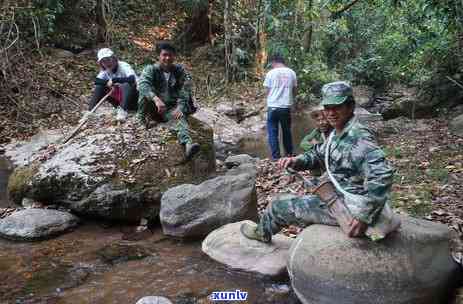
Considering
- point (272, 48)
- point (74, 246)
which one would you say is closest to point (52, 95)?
point (272, 48)

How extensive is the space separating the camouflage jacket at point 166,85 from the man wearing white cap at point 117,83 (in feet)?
2.49

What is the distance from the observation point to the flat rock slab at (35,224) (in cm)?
581

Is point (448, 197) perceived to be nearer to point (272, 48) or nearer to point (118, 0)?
point (272, 48)

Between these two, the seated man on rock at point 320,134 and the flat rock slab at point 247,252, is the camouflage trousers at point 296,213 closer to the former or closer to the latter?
the flat rock slab at point 247,252

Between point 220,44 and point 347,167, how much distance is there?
15253 mm

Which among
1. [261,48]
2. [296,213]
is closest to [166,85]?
[296,213]

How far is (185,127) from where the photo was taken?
23.0 feet

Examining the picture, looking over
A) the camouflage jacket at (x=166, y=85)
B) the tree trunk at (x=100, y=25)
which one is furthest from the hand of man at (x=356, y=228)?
the tree trunk at (x=100, y=25)

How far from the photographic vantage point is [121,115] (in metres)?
7.66

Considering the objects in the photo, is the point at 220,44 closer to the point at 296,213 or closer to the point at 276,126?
the point at 276,126

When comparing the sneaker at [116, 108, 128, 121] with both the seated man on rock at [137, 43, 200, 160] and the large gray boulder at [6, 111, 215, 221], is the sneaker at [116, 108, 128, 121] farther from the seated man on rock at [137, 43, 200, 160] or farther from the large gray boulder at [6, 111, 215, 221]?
the seated man on rock at [137, 43, 200, 160]

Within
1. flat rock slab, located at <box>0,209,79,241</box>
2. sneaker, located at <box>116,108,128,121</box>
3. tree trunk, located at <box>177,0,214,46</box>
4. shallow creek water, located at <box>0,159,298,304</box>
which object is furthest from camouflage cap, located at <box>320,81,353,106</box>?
tree trunk, located at <box>177,0,214,46</box>

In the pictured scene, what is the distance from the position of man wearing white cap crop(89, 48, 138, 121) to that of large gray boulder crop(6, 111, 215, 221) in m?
0.48

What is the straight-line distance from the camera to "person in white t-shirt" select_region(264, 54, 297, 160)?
8461 mm
